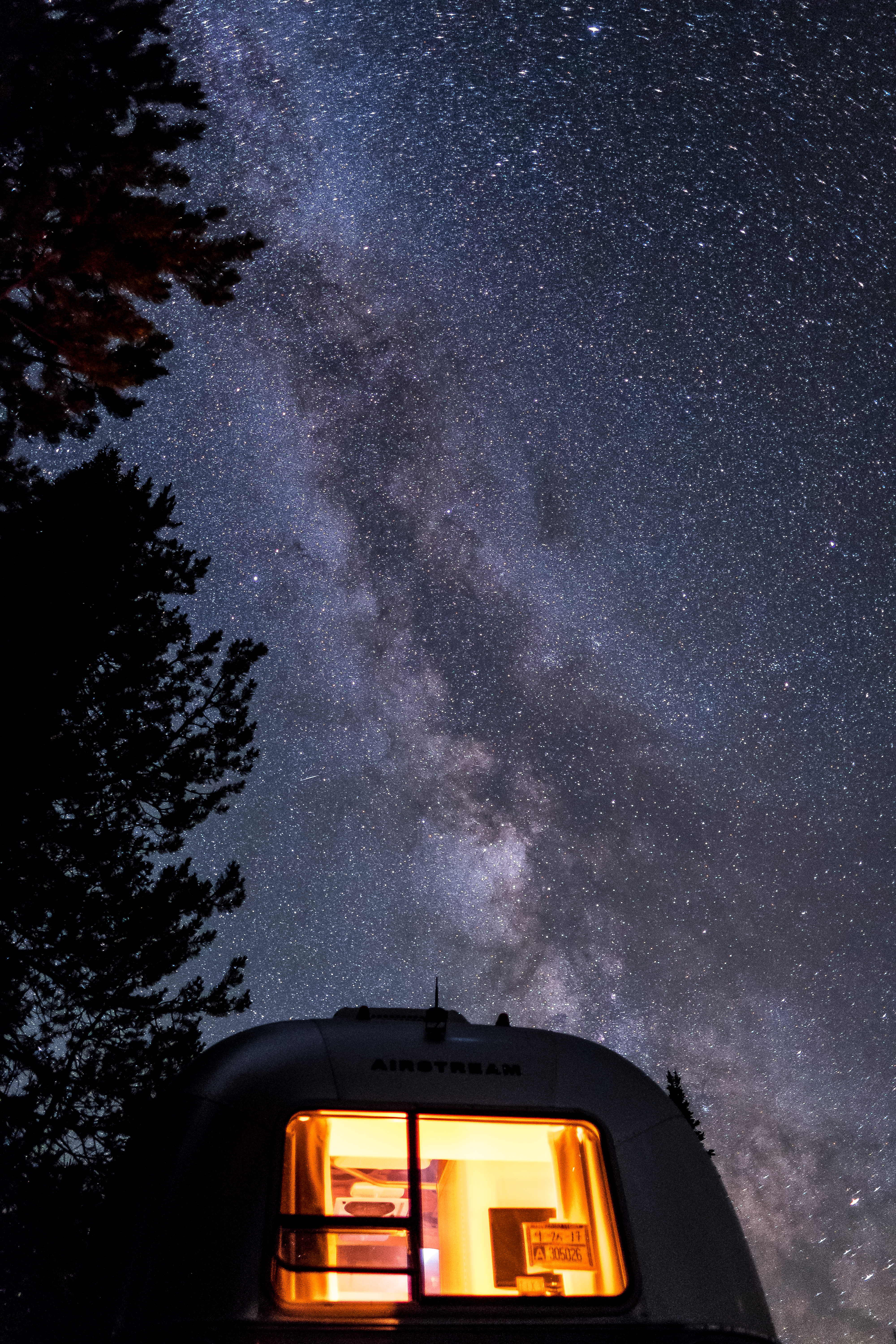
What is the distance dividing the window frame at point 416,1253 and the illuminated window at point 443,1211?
10 mm

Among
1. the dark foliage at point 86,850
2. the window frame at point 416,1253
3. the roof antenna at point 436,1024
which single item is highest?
the dark foliage at point 86,850

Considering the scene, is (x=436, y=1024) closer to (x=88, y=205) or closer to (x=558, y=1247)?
(x=558, y=1247)

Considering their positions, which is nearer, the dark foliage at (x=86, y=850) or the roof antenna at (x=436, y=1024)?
the roof antenna at (x=436, y=1024)

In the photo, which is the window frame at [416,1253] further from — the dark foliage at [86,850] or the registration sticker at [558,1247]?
the dark foliage at [86,850]

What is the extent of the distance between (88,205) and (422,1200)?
7187mm

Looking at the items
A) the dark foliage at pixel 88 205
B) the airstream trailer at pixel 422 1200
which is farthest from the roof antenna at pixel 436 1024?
the dark foliage at pixel 88 205

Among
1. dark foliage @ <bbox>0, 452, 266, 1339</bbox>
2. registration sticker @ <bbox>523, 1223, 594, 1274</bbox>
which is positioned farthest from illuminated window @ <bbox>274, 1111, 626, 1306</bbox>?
dark foliage @ <bbox>0, 452, 266, 1339</bbox>

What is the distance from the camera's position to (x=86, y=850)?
9.69 metres

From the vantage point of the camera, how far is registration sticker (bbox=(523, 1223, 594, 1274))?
373 cm

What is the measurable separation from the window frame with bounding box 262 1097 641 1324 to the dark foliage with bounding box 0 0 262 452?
5.96 m

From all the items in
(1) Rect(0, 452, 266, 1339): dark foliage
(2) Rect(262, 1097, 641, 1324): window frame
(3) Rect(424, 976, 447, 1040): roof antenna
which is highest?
(1) Rect(0, 452, 266, 1339): dark foliage

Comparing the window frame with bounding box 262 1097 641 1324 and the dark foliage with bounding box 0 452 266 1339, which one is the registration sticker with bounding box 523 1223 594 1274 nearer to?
the window frame with bounding box 262 1097 641 1324

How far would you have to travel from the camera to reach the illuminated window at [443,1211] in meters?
3.32

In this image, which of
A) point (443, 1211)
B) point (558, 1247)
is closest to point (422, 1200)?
point (443, 1211)
